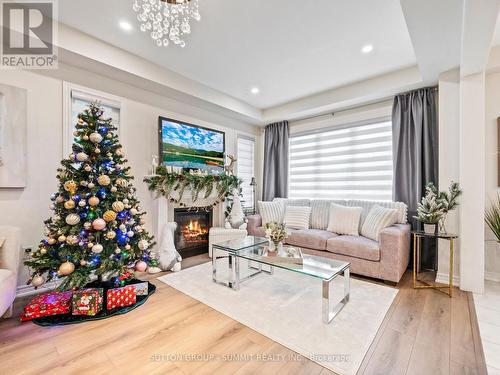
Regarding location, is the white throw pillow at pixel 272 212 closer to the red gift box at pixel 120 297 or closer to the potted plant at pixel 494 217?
the red gift box at pixel 120 297

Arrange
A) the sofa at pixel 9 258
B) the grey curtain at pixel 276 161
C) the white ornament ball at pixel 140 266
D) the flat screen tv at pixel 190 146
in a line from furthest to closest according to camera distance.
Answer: the grey curtain at pixel 276 161, the flat screen tv at pixel 190 146, the white ornament ball at pixel 140 266, the sofa at pixel 9 258

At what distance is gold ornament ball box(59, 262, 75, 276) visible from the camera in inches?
77.7

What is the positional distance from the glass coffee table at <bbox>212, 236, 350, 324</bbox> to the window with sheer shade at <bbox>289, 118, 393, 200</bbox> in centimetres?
195

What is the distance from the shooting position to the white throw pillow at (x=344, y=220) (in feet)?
11.1

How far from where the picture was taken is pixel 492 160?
286 cm

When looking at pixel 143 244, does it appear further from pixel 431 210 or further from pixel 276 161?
pixel 276 161

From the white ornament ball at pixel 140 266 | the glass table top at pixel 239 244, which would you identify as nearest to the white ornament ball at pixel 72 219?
the white ornament ball at pixel 140 266

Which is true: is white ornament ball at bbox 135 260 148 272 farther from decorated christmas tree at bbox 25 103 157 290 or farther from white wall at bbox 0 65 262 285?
white wall at bbox 0 65 262 285

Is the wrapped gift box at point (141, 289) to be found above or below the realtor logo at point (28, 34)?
below

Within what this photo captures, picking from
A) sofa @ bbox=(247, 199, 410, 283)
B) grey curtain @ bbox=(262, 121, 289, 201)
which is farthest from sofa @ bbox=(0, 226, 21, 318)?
grey curtain @ bbox=(262, 121, 289, 201)

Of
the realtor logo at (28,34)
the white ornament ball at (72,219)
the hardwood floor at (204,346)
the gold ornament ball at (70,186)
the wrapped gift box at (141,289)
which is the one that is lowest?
the hardwood floor at (204,346)

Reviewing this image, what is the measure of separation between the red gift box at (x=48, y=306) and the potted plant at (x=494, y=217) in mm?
4501

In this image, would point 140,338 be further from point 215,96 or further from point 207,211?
point 215,96

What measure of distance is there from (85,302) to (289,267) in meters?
1.87
